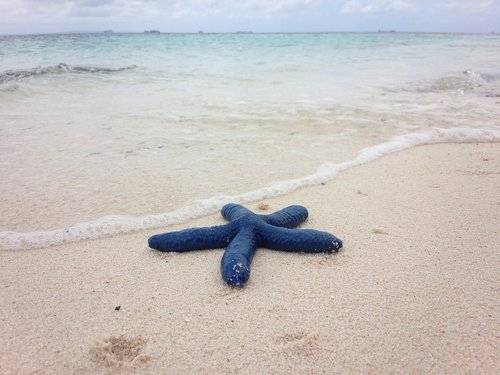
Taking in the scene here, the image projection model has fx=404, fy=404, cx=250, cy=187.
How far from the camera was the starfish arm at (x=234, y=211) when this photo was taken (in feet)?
10.3

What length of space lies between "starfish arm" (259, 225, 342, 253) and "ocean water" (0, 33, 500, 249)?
3.32ft

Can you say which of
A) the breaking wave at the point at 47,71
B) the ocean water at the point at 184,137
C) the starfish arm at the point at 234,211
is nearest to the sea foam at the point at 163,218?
the ocean water at the point at 184,137

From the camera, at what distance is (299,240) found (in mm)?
2871

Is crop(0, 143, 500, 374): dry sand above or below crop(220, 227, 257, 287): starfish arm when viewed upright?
below

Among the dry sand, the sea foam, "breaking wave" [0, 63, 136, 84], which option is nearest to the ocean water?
the sea foam

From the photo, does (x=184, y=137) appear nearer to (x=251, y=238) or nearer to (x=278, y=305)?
(x=251, y=238)

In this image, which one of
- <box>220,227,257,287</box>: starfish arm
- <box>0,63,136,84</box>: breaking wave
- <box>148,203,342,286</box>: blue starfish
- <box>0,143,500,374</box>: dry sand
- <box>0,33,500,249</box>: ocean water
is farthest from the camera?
<box>0,63,136,84</box>: breaking wave

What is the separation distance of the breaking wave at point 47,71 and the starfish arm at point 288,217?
10.7 meters

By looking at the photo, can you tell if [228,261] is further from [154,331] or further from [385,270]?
[385,270]

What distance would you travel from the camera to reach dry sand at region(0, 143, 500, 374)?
2018mm

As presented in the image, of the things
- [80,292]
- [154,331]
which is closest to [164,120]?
[80,292]

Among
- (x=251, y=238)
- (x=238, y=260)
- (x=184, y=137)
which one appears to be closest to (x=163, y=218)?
(x=251, y=238)

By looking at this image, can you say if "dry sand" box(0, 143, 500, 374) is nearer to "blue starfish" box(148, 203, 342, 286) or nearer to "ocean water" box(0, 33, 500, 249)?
"blue starfish" box(148, 203, 342, 286)

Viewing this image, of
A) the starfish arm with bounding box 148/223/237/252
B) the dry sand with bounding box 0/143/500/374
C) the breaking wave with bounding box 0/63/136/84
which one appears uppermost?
the breaking wave with bounding box 0/63/136/84
